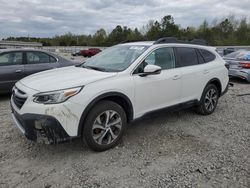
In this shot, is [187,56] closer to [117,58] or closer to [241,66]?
[117,58]

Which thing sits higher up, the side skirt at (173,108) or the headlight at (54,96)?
the headlight at (54,96)

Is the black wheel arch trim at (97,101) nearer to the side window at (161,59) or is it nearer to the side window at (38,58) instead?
the side window at (161,59)

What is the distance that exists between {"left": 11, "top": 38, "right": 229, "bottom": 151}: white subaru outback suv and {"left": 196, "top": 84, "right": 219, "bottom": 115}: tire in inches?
1.2

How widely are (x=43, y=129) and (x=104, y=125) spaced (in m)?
0.87

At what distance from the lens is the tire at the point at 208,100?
16.8ft

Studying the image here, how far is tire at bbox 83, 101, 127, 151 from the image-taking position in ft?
10.9

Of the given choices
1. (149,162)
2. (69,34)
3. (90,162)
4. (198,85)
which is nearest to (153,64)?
(198,85)

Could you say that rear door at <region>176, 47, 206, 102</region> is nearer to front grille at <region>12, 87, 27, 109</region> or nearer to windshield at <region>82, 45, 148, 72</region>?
windshield at <region>82, 45, 148, 72</region>

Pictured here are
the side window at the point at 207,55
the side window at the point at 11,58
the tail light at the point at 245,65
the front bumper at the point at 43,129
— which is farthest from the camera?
the tail light at the point at 245,65

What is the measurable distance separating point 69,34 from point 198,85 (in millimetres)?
88228

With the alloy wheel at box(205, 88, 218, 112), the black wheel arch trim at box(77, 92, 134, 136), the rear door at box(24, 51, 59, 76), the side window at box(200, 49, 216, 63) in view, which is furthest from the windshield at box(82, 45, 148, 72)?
the rear door at box(24, 51, 59, 76)

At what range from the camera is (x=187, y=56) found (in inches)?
188

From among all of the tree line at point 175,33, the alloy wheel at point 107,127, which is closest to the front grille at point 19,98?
the alloy wheel at point 107,127

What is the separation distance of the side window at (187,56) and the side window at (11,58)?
4.47 m
